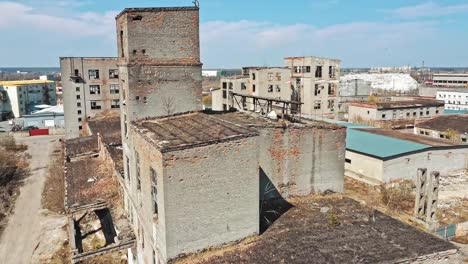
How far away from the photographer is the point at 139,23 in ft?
50.8

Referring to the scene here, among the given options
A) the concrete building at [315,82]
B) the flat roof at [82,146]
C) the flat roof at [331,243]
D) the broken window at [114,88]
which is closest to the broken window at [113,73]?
the broken window at [114,88]

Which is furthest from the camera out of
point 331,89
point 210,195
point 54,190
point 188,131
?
point 331,89

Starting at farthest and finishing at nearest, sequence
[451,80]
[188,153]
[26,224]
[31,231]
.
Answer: [451,80] → [26,224] → [31,231] → [188,153]

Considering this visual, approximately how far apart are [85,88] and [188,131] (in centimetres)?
3939

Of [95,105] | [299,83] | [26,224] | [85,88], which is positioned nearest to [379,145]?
[299,83]

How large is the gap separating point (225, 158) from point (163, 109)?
16.7 ft

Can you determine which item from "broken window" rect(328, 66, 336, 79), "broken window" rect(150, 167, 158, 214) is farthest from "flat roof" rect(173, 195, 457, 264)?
"broken window" rect(328, 66, 336, 79)

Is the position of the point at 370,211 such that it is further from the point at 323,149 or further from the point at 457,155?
the point at 457,155

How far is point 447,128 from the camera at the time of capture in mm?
44875

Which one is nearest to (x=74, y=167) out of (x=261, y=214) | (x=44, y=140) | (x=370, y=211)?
(x=261, y=214)

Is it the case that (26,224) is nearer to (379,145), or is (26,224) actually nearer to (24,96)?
(379,145)

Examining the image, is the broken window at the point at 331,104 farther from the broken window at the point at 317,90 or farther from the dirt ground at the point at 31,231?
the dirt ground at the point at 31,231

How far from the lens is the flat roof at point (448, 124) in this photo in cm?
4397

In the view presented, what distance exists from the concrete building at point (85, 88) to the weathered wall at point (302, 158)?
35.8 metres
